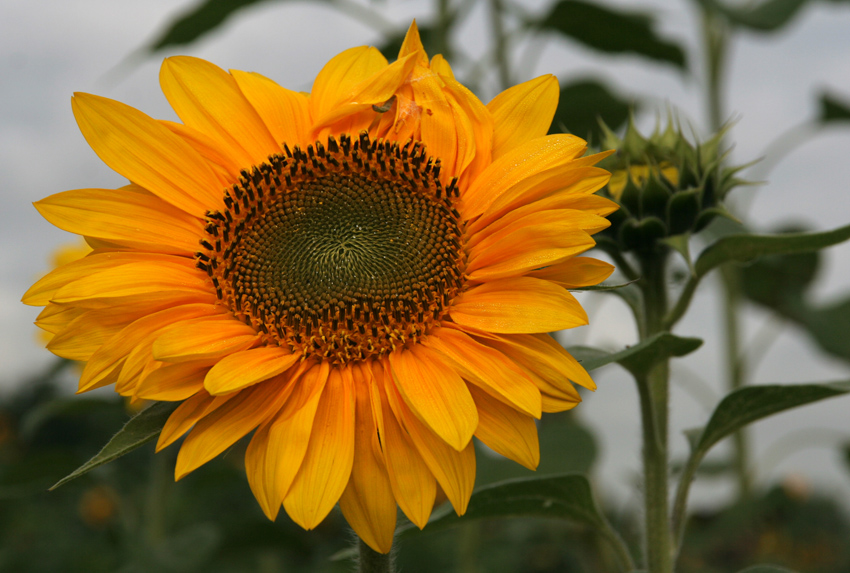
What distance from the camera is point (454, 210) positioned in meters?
1.19

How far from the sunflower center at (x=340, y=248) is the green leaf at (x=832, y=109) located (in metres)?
2.68

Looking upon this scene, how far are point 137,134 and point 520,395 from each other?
2.33 feet

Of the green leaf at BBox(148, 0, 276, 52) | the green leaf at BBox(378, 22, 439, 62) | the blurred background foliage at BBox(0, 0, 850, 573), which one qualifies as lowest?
the blurred background foliage at BBox(0, 0, 850, 573)

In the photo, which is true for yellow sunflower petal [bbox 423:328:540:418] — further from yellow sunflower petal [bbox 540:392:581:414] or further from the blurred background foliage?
the blurred background foliage

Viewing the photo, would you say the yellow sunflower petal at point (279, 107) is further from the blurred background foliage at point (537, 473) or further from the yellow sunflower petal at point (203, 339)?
the blurred background foliage at point (537, 473)

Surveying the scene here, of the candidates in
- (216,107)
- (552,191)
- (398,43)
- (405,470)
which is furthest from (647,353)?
(398,43)

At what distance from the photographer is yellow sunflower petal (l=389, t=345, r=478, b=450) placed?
97 cm

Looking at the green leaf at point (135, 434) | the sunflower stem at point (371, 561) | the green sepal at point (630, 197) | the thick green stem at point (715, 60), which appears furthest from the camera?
the thick green stem at point (715, 60)

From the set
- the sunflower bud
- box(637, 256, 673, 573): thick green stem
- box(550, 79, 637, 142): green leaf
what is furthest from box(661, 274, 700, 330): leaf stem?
box(550, 79, 637, 142): green leaf

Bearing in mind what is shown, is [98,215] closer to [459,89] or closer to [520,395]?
[459,89]

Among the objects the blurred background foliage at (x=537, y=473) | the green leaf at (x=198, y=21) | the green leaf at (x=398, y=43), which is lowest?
the blurred background foliage at (x=537, y=473)

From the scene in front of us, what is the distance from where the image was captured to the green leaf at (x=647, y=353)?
1082 mm

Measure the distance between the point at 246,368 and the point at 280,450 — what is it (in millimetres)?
118

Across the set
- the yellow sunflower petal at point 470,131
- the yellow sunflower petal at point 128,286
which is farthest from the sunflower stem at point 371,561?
the yellow sunflower petal at point 470,131
